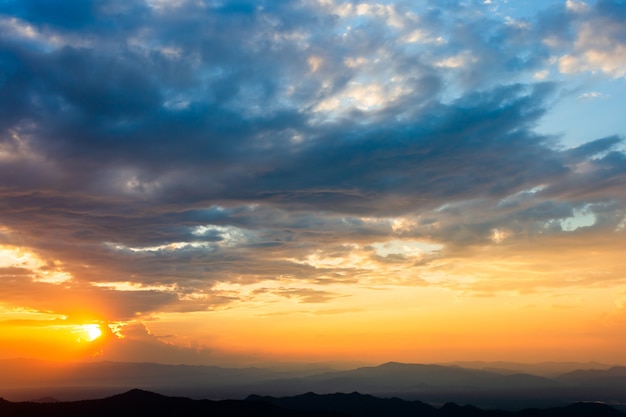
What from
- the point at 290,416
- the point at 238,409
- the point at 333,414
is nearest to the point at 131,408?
the point at 238,409

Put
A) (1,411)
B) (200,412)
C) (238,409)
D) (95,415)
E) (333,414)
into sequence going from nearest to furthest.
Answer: (1,411), (95,415), (200,412), (238,409), (333,414)

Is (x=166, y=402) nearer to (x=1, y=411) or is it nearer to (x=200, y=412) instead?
(x=200, y=412)

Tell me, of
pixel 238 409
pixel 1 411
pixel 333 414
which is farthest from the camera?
pixel 333 414

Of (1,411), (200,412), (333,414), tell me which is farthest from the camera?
(333,414)

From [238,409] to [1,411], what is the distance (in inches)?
2636

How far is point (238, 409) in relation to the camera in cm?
17600

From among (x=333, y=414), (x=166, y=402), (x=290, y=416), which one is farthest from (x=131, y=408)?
(x=333, y=414)

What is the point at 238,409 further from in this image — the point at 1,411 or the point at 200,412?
the point at 1,411

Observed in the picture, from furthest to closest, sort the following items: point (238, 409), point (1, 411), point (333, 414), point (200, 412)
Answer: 1. point (333, 414)
2. point (238, 409)
3. point (200, 412)
4. point (1, 411)

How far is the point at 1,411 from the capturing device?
466 feet

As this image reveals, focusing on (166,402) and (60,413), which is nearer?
(60,413)

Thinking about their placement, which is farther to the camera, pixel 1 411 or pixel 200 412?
pixel 200 412

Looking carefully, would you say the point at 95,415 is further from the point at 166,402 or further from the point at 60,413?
the point at 166,402

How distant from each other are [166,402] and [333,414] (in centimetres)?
5754
